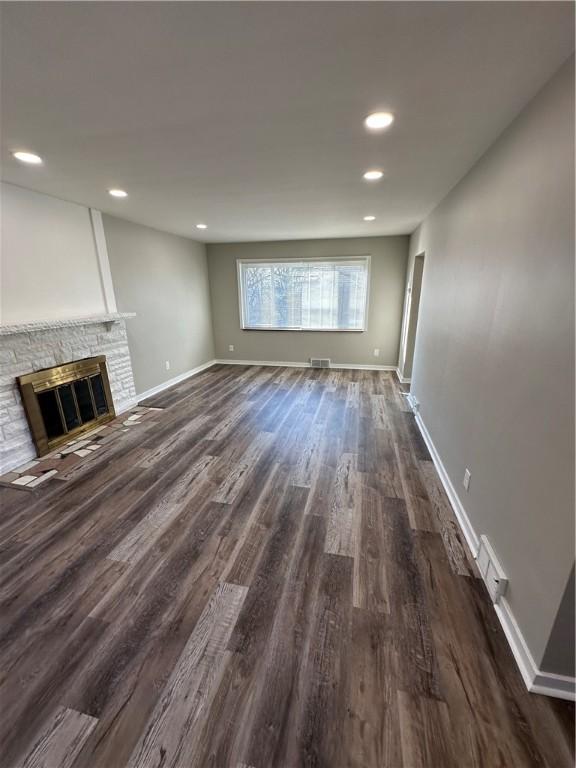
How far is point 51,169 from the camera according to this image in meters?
2.27

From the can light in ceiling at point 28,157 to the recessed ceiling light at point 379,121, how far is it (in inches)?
83.8

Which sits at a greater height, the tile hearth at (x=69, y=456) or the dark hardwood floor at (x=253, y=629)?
the tile hearth at (x=69, y=456)

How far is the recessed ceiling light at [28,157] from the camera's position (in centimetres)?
201

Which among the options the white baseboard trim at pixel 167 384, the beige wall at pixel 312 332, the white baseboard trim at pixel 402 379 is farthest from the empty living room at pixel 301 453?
the beige wall at pixel 312 332

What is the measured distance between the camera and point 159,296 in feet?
15.4

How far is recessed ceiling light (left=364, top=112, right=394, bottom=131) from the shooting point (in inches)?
62.2

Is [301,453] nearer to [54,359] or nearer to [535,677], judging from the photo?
[535,677]

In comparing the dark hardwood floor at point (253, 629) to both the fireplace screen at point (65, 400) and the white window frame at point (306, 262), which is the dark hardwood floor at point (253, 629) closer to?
the fireplace screen at point (65, 400)

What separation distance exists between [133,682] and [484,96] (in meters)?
2.95

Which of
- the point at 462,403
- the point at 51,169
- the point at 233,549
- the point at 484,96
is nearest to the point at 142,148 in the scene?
the point at 51,169

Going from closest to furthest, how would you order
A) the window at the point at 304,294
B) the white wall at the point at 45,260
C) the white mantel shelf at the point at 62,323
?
the white mantel shelf at the point at 62,323
the white wall at the point at 45,260
the window at the point at 304,294

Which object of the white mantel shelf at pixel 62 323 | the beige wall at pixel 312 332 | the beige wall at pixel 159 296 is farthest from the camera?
the beige wall at pixel 312 332

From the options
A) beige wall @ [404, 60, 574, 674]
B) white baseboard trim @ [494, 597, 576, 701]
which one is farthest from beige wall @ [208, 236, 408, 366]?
white baseboard trim @ [494, 597, 576, 701]

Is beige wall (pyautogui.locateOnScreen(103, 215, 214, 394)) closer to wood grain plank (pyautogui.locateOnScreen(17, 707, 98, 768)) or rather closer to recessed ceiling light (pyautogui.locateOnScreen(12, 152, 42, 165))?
recessed ceiling light (pyautogui.locateOnScreen(12, 152, 42, 165))
